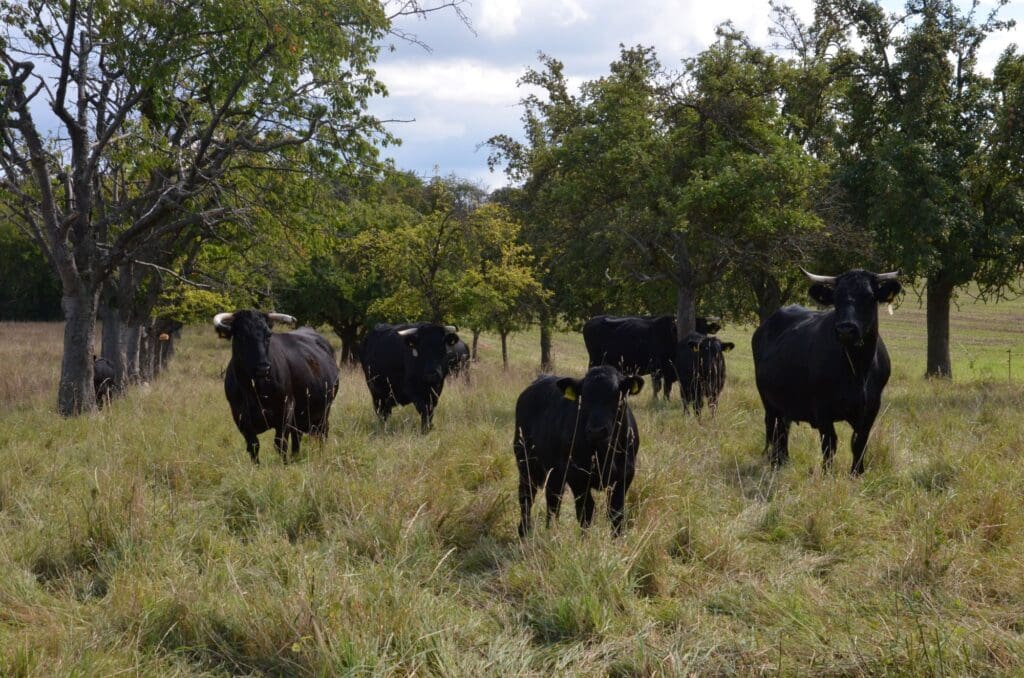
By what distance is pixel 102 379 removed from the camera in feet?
49.3

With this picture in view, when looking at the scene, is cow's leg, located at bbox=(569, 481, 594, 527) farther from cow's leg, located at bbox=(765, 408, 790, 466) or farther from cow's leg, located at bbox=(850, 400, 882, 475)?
cow's leg, located at bbox=(850, 400, 882, 475)

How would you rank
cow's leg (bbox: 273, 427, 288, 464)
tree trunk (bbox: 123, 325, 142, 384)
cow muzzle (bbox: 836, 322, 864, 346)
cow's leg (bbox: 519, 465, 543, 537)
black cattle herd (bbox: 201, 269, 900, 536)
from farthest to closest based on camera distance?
1. tree trunk (bbox: 123, 325, 142, 384)
2. cow's leg (bbox: 273, 427, 288, 464)
3. cow muzzle (bbox: 836, 322, 864, 346)
4. cow's leg (bbox: 519, 465, 543, 537)
5. black cattle herd (bbox: 201, 269, 900, 536)

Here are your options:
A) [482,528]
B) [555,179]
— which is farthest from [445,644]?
[555,179]

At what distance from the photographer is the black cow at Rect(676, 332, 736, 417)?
41.4 ft

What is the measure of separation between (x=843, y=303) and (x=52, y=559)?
22.7 feet

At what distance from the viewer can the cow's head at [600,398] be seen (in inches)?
215

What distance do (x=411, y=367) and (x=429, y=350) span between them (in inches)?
14.4

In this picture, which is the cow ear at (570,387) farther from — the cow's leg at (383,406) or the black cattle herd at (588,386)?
the cow's leg at (383,406)

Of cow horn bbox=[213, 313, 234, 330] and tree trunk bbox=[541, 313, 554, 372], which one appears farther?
tree trunk bbox=[541, 313, 554, 372]

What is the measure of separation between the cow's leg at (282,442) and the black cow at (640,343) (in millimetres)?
8061

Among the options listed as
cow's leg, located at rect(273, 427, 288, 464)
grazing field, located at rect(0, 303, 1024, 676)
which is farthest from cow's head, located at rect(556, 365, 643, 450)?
cow's leg, located at rect(273, 427, 288, 464)

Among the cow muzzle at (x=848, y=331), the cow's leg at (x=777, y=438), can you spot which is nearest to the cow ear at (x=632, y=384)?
the cow muzzle at (x=848, y=331)

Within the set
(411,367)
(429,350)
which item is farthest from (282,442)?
(429,350)

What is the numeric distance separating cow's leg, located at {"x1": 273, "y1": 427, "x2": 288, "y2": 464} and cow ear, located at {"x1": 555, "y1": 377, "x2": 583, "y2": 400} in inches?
161
